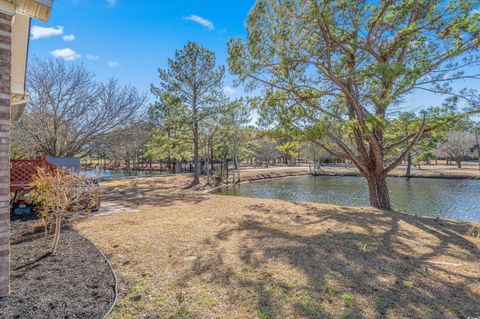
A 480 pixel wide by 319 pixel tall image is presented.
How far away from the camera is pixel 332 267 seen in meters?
3.53

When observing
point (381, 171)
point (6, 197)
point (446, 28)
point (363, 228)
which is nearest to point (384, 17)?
point (446, 28)

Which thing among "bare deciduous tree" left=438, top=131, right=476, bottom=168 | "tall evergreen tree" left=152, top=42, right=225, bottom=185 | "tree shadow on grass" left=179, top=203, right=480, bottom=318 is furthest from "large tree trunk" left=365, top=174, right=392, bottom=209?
"bare deciduous tree" left=438, top=131, right=476, bottom=168

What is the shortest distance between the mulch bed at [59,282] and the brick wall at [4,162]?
0.31m

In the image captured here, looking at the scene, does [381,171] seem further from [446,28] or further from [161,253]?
[161,253]

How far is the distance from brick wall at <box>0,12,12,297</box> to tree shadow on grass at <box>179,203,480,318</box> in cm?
198

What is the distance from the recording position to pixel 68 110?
501 inches

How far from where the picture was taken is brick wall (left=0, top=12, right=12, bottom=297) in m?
2.67

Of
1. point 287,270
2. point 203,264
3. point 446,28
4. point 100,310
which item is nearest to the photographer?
point 100,310

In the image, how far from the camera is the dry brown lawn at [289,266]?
8.54ft

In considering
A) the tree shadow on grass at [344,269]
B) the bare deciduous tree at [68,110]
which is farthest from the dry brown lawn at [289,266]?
the bare deciduous tree at [68,110]

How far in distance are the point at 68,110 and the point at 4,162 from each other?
12075 mm

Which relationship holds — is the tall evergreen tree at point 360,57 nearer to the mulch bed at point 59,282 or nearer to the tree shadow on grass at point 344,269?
the tree shadow on grass at point 344,269

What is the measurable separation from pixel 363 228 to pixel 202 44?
14.6 m

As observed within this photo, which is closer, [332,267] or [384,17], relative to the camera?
[332,267]
